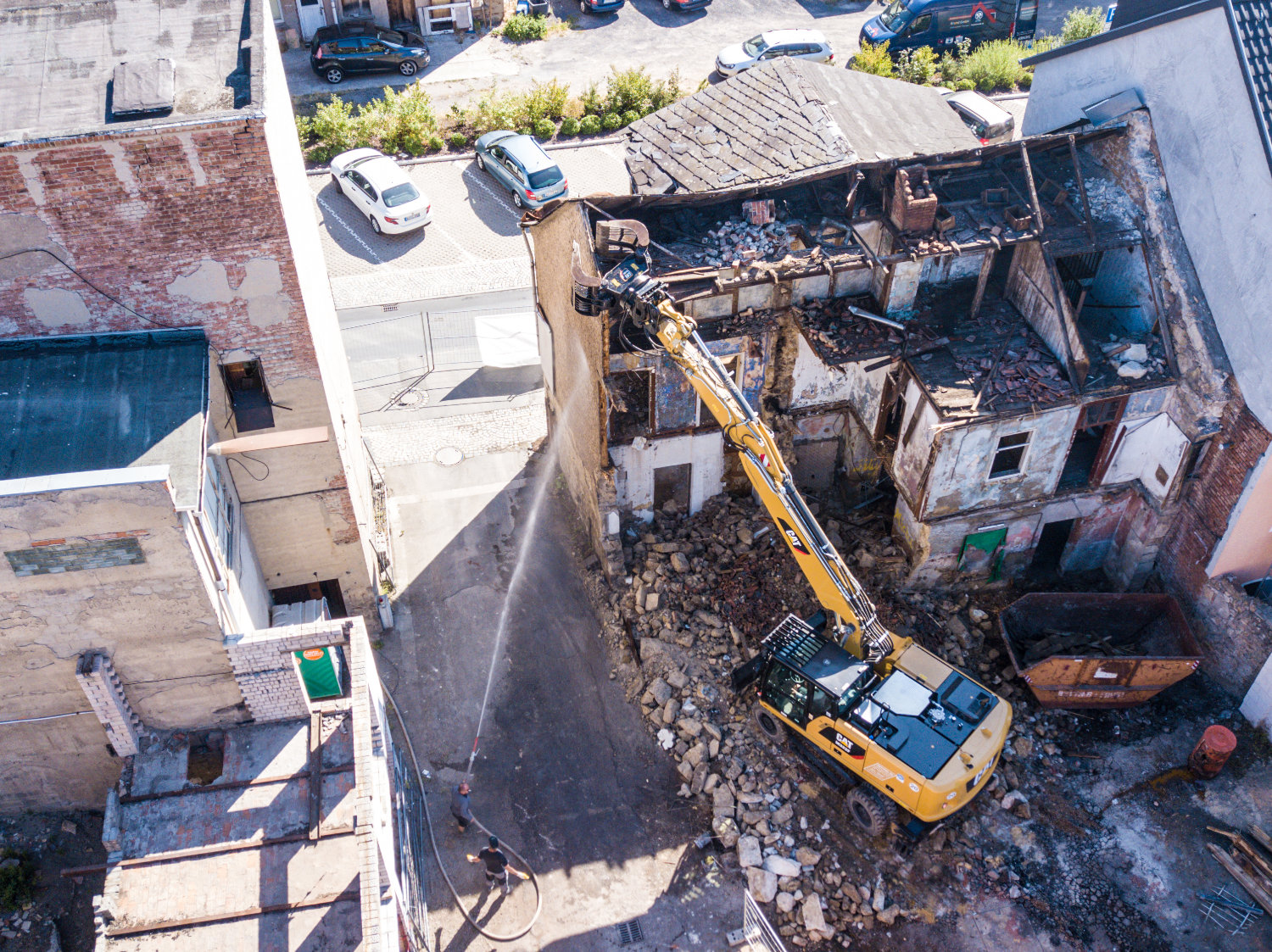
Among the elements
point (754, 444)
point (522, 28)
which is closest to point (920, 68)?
point (522, 28)

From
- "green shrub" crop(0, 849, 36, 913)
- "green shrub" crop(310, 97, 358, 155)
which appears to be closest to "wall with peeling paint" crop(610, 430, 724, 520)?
"green shrub" crop(0, 849, 36, 913)

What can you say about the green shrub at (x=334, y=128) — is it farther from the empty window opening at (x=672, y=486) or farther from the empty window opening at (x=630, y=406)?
the empty window opening at (x=672, y=486)

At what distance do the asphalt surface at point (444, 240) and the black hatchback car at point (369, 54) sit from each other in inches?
280

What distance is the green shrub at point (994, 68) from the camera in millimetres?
40438

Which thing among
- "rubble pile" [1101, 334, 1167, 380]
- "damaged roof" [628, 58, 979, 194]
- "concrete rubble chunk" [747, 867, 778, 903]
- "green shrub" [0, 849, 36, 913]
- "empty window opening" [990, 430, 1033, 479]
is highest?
"damaged roof" [628, 58, 979, 194]

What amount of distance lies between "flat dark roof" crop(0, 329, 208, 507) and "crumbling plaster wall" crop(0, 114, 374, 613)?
428 millimetres

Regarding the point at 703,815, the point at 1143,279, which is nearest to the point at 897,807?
the point at 703,815

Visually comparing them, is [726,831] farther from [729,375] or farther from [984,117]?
[984,117]

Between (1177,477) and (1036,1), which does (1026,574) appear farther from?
(1036,1)

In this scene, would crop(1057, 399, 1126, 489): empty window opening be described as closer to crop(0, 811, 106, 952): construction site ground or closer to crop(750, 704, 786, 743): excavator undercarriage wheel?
crop(750, 704, 786, 743): excavator undercarriage wheel

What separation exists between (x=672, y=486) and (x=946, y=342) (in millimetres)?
6778

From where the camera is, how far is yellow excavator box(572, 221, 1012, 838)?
17.7m

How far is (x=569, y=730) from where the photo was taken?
830 inches

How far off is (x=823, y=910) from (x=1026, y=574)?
9615mm
